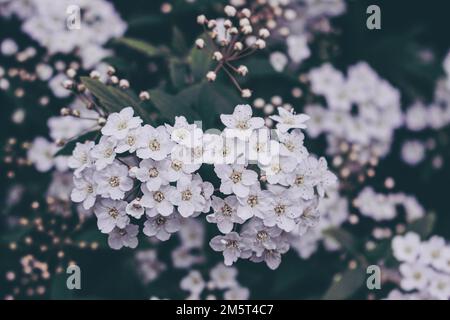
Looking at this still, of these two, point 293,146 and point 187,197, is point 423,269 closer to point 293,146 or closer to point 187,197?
point 293,146

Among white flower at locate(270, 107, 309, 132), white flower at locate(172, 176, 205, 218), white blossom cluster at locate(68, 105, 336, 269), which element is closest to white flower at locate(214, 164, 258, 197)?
white blossom cluster at locate(68, 105, 336, 269)

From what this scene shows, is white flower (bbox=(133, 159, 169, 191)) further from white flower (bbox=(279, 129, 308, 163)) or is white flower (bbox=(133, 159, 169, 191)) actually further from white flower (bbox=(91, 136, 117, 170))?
white flower (bbox=(279, 129, 308, 163))

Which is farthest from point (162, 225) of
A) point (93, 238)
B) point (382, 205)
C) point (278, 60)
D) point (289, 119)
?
point (382, 205)

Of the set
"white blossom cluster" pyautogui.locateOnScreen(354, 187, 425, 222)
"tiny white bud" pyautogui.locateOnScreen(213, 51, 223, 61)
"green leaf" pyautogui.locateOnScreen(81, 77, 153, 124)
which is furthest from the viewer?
"white blossom cluster" pyautogui.locateOnScreen(354, 187, 425, 222)

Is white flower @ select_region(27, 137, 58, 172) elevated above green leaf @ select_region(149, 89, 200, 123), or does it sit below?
above

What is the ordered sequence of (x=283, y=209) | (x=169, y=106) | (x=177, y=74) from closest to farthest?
(x=283, y=209) → (x=169, y=106) → (x=177, y=74)
